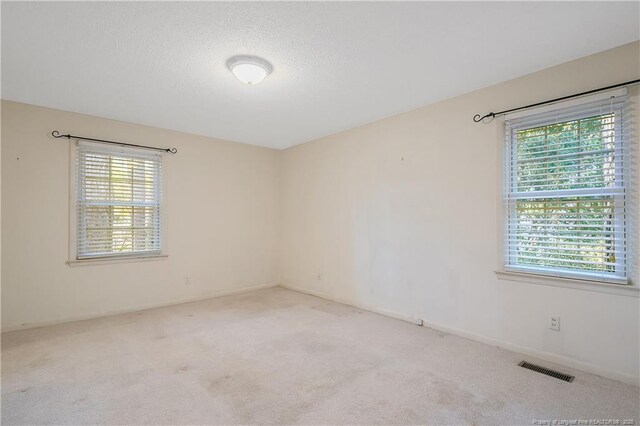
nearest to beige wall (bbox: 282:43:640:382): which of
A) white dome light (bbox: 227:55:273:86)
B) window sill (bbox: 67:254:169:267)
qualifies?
white dome light (bbox: 227:55:273:86)

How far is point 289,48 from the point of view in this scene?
2.34 meters

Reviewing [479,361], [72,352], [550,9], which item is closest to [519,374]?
[479,361]

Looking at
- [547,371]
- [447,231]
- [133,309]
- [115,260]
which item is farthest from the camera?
[133,309]

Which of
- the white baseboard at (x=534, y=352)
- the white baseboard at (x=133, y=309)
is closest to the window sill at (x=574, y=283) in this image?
the white baseboard at (x=534, y=352)

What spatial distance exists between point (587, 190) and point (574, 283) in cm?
73

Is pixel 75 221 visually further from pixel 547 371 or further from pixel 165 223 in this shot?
pixel 547 371

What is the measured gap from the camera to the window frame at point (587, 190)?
7.57 ft

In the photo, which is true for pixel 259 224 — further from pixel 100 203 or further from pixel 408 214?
pixel 408 214

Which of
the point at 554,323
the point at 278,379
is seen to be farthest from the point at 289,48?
the point at 554,323

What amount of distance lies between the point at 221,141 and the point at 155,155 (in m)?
1.00

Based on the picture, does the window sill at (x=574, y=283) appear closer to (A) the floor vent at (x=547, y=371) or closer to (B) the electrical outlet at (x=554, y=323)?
(B) the electrical outlet at (x=554, y=323)

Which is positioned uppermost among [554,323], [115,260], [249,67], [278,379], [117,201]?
[249,67]

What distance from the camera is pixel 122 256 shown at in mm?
4035

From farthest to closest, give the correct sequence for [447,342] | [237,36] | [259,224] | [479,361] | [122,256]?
[259,224]
[122,256]
[447,342]
[479,361]
[237,36]
